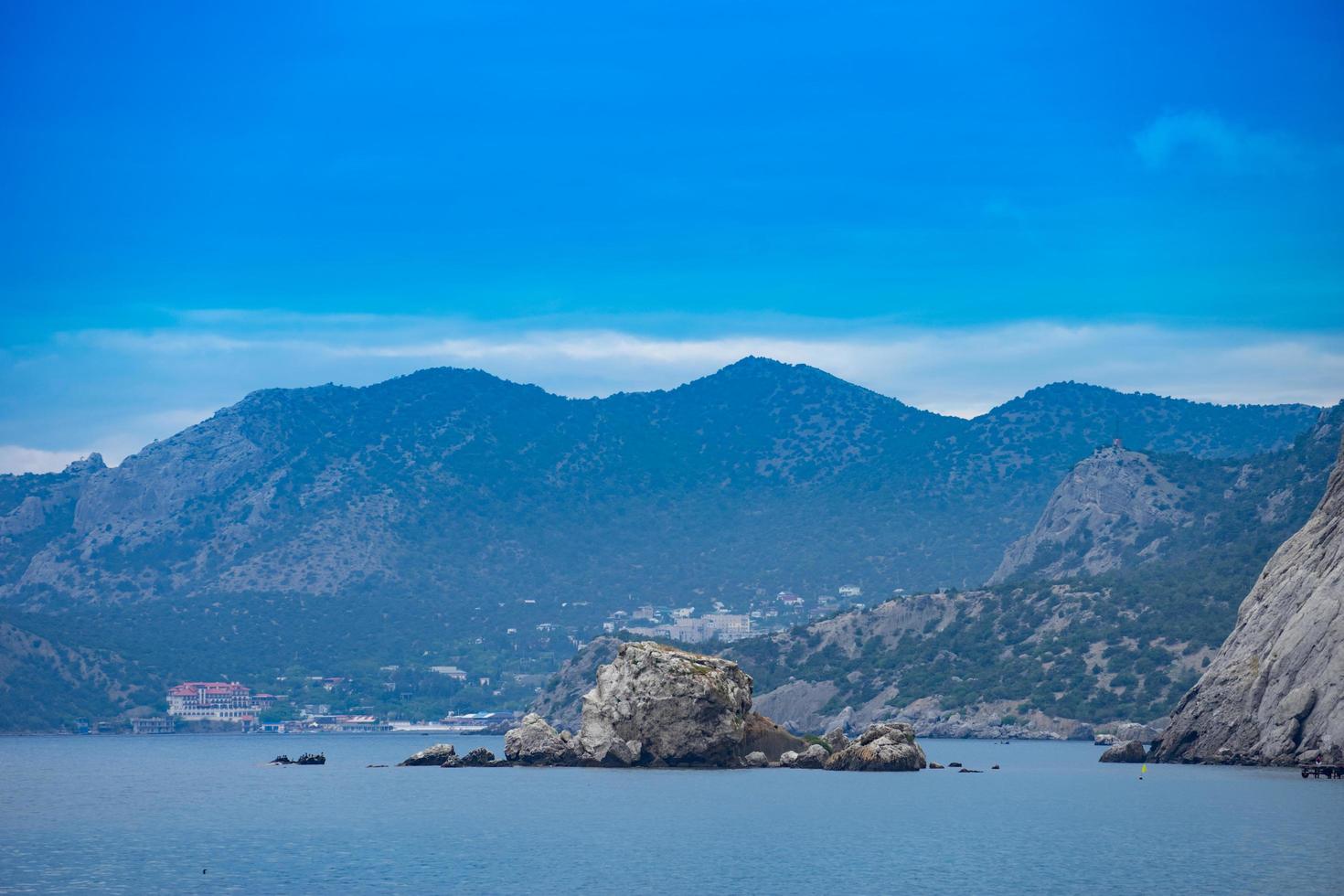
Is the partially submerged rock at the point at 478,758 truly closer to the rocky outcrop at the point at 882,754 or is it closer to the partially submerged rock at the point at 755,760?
the partially submerged rock at the point at 755,760

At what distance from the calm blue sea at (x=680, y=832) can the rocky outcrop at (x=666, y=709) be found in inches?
76.8

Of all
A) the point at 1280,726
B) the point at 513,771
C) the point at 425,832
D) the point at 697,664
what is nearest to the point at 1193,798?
the point at 1280,726

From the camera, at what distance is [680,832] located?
253 ft

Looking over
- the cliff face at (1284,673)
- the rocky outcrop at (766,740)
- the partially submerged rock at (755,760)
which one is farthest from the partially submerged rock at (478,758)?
the cliff face at (1284,673)

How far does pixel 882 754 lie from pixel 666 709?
1789cm

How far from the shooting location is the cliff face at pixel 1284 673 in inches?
3834

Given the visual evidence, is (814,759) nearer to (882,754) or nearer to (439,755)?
(882,754)

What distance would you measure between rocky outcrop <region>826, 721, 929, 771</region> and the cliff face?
15.7m

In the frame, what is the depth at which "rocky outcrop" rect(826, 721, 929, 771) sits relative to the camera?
118438 mm

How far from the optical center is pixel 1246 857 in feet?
217

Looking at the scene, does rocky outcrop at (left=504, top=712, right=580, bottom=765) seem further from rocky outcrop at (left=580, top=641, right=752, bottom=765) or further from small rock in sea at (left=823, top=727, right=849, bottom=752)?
small rock in sea at (left=823, top=727, right=849, bottom=752)

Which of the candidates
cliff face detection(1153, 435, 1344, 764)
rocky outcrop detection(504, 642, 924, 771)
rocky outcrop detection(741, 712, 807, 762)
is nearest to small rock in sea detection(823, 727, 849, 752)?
rocky outcrop detection(504, 642, 924, 771)

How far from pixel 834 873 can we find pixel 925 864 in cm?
399

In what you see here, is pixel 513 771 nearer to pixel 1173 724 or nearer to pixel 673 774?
pixel 673 774
